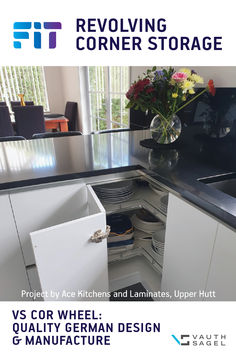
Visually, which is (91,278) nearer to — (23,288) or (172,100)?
(23,288)

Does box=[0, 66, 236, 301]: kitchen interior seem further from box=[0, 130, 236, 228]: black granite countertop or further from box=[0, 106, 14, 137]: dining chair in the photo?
box=[0, 106, 14, 137]: dining chair

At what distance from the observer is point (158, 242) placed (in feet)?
3.57

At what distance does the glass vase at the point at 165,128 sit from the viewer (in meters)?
1.09

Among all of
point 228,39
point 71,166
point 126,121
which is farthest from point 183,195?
point 126,121

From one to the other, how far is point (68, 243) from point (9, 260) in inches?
13.9

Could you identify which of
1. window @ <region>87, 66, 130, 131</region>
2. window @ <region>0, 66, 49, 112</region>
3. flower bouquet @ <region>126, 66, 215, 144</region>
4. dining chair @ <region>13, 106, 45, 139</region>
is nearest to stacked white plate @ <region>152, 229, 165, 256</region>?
flower bouquet @ <region>126, 66, 215, 144</region>

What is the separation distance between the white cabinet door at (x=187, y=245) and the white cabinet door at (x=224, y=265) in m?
0.02

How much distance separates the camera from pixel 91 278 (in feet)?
2.80

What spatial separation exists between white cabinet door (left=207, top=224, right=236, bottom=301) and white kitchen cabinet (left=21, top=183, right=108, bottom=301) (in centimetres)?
37

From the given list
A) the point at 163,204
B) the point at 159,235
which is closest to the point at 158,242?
the point at 159,235

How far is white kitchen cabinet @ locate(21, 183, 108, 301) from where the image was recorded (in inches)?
27.0

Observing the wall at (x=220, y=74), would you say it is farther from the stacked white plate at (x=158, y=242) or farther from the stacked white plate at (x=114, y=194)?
the stacked white plate at (x=158, y=242)

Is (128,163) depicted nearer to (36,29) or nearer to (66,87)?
(36,29)

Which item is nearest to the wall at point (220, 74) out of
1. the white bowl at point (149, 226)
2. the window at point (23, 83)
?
the white bowl at point (149, 226)
